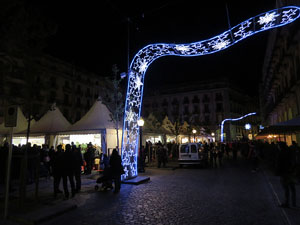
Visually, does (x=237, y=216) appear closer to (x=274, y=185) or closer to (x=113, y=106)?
(x=274, y=185)

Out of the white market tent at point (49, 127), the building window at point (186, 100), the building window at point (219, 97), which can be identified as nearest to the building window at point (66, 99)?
the white market tent at point (49, 127)

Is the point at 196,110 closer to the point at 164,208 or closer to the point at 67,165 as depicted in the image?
the point at 67,165

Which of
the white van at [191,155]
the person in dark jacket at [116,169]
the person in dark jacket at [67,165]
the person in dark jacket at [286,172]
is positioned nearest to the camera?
the person in dark jacket at [286,172]

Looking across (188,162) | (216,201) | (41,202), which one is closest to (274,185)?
(216,201)

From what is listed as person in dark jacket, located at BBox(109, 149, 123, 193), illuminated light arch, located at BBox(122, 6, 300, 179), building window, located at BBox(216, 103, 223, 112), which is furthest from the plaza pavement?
building window, located at BBox(216, 103, 223, 112)

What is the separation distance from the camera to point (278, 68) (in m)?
22.8

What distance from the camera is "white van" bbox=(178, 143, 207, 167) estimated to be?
1551 cm

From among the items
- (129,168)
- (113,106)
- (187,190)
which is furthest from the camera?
→ (113,106)

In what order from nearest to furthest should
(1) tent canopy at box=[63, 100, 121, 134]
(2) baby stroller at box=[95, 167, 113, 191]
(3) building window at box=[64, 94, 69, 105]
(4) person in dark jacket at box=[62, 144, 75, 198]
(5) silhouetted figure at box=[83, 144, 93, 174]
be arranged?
(4) person in dark jacket at box=[62, 144, 75, 198] < (2) baby stroller at box=[95, 167, 113, 191] < (5) silhouetted figure at box=[83, 144, 93, 174] < (1) tent canopy at box=[63, 100, 121, 134] < (3) building window at box=[64, 94, 69, 105]

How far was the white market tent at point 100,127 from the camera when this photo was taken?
14766 millimetres

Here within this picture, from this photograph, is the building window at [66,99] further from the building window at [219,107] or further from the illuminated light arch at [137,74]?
the building window at [219,107]

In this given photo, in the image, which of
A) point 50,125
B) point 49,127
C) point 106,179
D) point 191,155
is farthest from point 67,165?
point 50,125

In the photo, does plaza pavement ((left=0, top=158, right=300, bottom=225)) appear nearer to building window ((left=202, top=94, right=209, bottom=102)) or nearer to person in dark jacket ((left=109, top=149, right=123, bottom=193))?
person in dark jacket ((left=109, top=149, right=123, bottom=193))

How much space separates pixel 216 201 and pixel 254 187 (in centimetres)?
295
